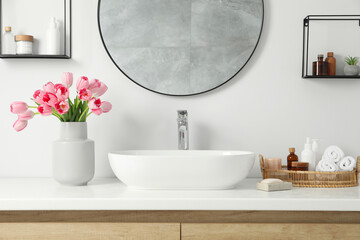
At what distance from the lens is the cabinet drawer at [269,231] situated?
49.7 inches

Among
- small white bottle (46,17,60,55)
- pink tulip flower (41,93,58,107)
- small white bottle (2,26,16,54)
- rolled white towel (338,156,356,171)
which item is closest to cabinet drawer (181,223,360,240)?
rolled white towel (338,156,356,171)

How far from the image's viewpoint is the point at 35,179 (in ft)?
5.83

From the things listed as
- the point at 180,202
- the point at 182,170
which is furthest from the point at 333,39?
the point at 180,202

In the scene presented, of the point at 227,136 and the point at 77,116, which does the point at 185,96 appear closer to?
the point at 227,136

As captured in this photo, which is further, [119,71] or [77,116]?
[119,71]

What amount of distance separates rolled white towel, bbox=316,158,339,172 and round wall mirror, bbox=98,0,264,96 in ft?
1.82

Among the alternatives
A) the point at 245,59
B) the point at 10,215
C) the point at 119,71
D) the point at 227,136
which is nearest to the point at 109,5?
the point at 119,71

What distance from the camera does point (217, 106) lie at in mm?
1851

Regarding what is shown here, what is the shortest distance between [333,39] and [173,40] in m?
0.74

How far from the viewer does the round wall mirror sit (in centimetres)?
183

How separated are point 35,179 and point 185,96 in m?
0.77

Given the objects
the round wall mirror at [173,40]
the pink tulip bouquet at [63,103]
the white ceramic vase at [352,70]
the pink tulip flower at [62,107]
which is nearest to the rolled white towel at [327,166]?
the white ceramic vase at [352,70]

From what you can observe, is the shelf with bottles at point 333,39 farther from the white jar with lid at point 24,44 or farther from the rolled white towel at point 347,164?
the white jar with lid at point 24,44

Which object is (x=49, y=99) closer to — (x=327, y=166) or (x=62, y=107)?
(x=62, y=107)
